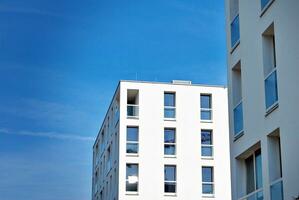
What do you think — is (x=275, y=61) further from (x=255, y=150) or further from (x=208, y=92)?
(x=208, y=92)

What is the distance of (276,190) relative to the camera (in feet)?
59.2

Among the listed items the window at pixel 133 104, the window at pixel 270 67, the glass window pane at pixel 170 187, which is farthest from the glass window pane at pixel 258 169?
the window at pixel 133 104

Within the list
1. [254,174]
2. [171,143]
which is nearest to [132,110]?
[171,143]

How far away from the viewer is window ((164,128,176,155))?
50.0 metres

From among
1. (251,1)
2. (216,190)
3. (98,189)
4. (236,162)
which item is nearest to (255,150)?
(236,162)

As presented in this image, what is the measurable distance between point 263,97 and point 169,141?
3110 centimetres

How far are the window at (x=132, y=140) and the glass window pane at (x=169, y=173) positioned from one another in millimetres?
2599

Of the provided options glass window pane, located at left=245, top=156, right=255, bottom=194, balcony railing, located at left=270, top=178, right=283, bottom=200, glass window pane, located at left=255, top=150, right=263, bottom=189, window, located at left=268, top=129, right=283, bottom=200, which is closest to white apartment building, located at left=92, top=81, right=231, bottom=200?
glass window pane, located at left=245, top=156, right=255, bottom=194

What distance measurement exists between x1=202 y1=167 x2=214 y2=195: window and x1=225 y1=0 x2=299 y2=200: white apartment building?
26919mm

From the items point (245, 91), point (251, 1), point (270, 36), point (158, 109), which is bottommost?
point (245, 91)

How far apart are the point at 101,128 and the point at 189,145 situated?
16.6 meters

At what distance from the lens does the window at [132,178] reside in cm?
4918

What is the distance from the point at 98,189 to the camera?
64.1 metres

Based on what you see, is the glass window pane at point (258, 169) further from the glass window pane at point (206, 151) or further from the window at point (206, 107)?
the window at point (206, 107)
